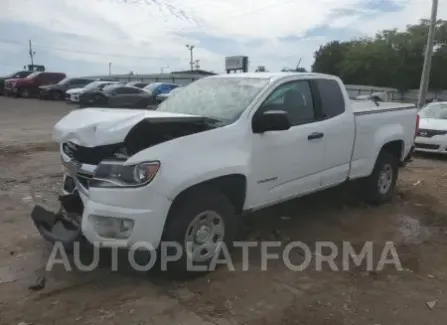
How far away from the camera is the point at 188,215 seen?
12.9ft

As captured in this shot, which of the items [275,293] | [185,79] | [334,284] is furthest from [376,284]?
[185,79]

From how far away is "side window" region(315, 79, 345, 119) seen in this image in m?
5.52

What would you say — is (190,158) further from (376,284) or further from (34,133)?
(34,133)

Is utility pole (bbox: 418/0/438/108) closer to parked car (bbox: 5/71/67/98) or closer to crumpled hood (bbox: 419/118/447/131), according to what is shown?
crumpled hood (bbox: 419/118/447/131)

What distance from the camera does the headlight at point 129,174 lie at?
12.2 feet

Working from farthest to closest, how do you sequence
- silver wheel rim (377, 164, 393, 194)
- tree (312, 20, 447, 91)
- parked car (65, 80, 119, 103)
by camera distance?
tree (312, 20, 447, 91)
parked car (65, 80, 119, 103)
silver wheel rim (377, 164, 393, 194)

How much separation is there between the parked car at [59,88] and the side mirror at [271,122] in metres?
28.4

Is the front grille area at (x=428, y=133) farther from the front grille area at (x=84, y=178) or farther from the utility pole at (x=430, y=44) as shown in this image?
the utility pole at (x=430, y=44)

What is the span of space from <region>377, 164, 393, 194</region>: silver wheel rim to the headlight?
3.94 meters

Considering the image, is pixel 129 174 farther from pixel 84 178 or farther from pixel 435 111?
pixel 435 111

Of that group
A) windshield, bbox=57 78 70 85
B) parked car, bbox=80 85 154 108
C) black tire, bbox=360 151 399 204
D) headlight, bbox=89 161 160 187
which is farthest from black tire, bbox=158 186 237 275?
windshield, bbox=57 78 70 85

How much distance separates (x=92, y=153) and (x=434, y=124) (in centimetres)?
1033

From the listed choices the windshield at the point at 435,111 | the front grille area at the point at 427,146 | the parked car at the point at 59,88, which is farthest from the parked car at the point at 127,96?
the front grille area at the point at 427,146

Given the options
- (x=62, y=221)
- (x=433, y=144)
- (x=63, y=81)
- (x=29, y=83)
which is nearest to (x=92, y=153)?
(x=62, y=221)
